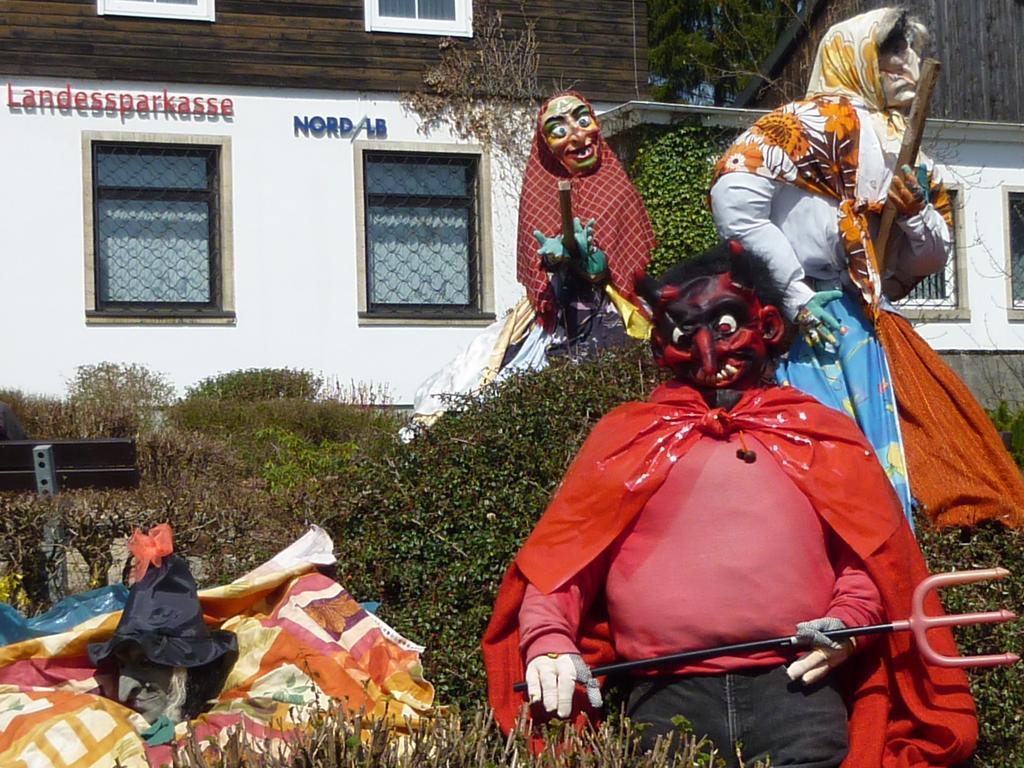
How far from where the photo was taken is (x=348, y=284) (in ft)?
50.5

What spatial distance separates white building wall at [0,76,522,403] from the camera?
47.5 ft

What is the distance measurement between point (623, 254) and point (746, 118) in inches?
417

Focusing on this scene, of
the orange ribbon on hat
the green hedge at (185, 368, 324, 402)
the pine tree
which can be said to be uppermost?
the pine tree

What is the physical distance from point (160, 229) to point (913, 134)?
1195 cm

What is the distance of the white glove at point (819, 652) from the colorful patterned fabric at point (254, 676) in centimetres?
105

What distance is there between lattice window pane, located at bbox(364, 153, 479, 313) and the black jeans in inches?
496

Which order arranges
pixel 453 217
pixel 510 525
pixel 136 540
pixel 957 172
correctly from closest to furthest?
pixel 136 540, pixel 510 525, pixel 453 217, pixel 957 172

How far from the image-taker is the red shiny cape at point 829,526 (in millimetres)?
3400

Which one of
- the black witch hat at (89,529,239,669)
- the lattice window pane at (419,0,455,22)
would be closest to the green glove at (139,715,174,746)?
the black witch hat at (89,529,239,669)

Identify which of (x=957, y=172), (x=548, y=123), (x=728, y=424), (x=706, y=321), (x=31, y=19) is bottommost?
(x=728, y=424)

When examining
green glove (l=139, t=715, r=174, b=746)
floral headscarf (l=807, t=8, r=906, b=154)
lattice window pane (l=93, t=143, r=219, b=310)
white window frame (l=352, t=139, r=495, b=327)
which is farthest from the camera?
white window frame (l=352, t=139, r=495, b=327)

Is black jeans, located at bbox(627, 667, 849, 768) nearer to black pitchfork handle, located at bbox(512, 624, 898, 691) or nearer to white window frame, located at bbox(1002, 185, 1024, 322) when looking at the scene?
black pitchfork handle, located at bbox(512, 624, 898, 691)

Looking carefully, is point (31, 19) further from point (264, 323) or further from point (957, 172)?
Result: point (957, 172)

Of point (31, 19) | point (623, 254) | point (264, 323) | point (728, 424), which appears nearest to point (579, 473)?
point (728, 424)
